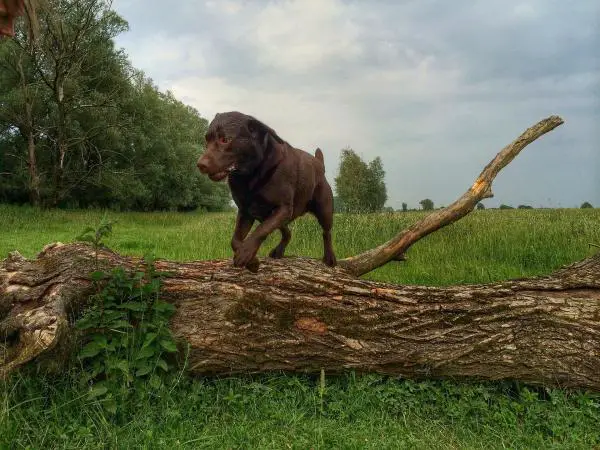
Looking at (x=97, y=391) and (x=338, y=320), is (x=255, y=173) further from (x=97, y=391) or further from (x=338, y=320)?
(x=97, y=391)

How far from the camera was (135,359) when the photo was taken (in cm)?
404

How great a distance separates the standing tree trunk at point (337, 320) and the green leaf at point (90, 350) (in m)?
0.35

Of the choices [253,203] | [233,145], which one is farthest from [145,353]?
[233,145]

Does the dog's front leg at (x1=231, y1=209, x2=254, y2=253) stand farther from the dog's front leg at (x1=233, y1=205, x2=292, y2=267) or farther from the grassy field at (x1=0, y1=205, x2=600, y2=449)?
the grassy field at (x1=0, y1=205, x2=600, y2=449)

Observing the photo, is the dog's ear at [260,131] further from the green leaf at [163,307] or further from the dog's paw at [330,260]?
the dog's paw at [330,260]

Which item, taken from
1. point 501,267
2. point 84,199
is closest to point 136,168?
point 84,199

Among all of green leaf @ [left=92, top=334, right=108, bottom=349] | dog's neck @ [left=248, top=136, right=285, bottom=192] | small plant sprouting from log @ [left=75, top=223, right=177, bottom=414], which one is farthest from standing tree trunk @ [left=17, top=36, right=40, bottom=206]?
dog's neck @ [left=248, top=136, right=285, bottom=192]

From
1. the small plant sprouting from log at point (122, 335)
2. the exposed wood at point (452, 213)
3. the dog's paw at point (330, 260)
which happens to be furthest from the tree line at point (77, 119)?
the small plant sprouting from log at point (122, 335)

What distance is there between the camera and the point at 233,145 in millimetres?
3473

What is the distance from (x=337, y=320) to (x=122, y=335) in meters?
1.86

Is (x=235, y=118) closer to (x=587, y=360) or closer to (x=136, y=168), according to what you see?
(x=587, y=360)

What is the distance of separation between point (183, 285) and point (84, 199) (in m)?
28.6

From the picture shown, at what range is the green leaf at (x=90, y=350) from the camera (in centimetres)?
398

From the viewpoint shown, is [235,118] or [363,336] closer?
[235,118]
